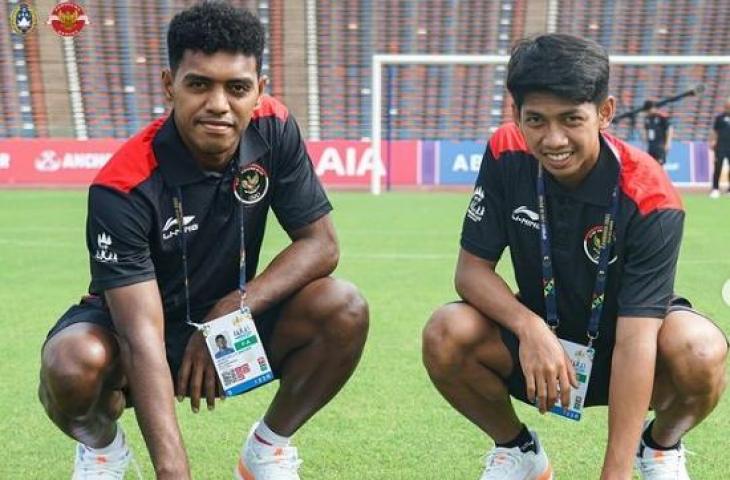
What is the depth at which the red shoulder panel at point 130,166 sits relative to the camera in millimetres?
2879

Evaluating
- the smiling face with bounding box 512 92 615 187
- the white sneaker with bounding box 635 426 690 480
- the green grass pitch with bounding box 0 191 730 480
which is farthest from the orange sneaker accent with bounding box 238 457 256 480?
the smiling face with bounding box 512 92 615 187

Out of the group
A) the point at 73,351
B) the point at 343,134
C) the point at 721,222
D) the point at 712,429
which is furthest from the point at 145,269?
the point at 343,134

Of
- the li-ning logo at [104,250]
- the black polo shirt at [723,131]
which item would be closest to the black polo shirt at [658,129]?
the black polo shirt at [723,131]

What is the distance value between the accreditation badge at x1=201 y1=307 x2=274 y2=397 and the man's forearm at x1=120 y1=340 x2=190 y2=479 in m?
0.25

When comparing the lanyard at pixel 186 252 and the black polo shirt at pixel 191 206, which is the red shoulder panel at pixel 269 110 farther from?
the lanyard at pixel 186 252

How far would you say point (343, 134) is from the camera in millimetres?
21938

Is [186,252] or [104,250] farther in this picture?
[186,252]

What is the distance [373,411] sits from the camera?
3.97 m

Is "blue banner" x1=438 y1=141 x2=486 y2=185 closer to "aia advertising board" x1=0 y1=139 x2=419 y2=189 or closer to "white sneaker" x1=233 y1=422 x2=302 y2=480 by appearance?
"aia advertising board" x1=0 y1=139 x2=419 y2=189

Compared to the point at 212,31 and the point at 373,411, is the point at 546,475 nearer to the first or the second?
the point at 373,411

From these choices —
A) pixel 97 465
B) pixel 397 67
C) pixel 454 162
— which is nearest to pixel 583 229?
pixel 97 465

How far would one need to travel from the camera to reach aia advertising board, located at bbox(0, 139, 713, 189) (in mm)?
18391

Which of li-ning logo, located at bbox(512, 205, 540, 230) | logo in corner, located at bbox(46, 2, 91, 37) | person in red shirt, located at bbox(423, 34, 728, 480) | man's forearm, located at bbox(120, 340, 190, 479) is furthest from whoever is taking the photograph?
logo in corner, located at bbox(46, 2, 91, 37)

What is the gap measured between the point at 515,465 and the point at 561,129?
967 mm
